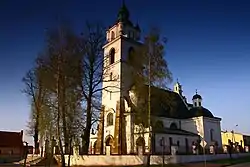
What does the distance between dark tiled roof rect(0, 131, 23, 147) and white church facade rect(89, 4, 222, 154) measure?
17622 millimetres

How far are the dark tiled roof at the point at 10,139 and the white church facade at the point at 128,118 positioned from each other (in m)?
17.6

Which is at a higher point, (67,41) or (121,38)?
(121,38)

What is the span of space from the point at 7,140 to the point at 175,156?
3407 cm

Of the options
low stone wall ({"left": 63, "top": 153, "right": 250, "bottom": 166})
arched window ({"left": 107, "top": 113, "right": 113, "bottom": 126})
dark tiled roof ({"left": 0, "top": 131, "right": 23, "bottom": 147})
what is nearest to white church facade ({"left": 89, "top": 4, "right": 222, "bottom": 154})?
arched window ({"left": 107, "top": 113, "right": 113, "bottom": 126})

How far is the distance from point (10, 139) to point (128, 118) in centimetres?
2625

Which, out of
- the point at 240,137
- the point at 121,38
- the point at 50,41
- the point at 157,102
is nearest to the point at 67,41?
the point at 50,41

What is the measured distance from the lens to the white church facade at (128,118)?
34.3 metres

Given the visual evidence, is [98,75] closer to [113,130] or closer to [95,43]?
[95,43]

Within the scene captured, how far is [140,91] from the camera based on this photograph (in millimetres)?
25047

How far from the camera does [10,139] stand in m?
50.2

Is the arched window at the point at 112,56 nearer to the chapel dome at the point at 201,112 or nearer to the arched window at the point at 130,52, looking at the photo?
the arched window at the point at 130,52

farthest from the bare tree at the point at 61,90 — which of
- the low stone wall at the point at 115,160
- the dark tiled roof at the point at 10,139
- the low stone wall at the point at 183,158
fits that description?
the dark tiled roof at the point at 10,139

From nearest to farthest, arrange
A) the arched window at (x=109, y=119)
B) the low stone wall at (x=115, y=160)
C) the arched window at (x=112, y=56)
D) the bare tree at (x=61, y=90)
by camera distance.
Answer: the bare tree at (x=61, y=90), the low stone wall at (x=115, y=160), the arched window at (x=109, y=119), the arched window at (x=112, y=56)

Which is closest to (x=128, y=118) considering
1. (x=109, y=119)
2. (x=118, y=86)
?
(x=109, y=119)
